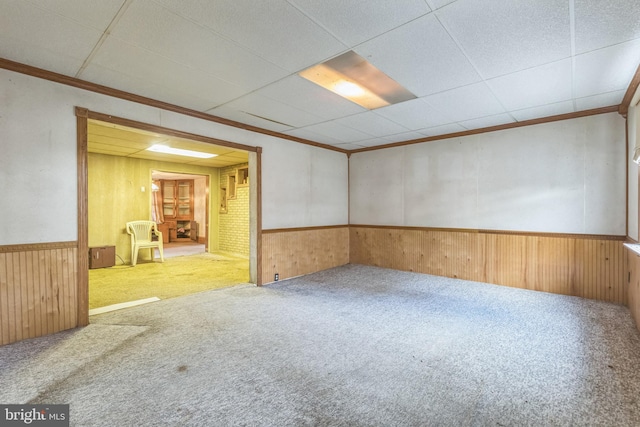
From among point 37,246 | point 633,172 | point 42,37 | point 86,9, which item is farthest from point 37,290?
point 633,172

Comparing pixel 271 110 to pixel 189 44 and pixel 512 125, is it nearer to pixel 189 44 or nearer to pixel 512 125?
pixel 189 44

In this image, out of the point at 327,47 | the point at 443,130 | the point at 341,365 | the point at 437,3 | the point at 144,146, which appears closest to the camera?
the point at 437,3

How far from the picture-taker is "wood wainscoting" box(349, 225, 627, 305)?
4031mm

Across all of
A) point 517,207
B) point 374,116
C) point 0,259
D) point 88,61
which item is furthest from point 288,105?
point 517,207

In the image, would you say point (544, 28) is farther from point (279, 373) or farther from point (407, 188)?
point (407, 188)

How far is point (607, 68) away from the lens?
287cm

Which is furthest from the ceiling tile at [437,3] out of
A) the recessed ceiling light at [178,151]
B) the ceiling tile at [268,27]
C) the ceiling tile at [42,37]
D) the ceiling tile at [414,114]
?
the recessed ceiling light at [178,151]

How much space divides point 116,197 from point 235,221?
2833 mm

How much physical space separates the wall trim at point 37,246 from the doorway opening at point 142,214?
38.5 inches

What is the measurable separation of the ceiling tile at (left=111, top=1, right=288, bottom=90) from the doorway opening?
4.64 feet

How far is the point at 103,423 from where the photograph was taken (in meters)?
1.71

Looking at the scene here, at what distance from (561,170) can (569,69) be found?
1969 millimetres

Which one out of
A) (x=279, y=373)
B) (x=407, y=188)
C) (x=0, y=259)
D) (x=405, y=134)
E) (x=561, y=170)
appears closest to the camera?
(x=279, y=373)

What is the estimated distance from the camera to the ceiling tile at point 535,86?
9.67 feet
